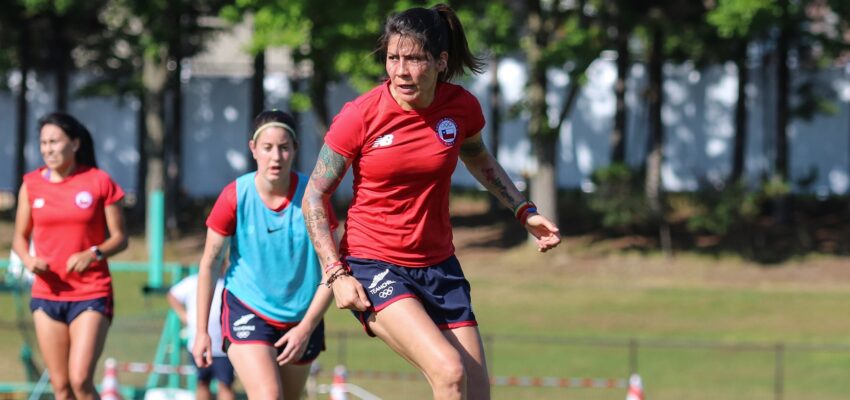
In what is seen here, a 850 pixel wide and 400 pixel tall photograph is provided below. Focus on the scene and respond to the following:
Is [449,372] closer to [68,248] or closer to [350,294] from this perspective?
[350,294]

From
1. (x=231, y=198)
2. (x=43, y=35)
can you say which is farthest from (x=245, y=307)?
(x=43, y=35)

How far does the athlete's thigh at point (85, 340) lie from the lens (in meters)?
7.78

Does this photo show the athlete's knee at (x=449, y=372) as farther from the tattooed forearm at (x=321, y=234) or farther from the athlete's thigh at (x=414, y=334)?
the tattooed forearm at (x=321, y=234)

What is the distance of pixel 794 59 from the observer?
3353 centimetres

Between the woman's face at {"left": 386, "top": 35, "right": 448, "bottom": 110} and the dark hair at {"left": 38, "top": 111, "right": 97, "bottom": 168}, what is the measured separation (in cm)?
316

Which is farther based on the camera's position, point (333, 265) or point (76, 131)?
point (76, 131)

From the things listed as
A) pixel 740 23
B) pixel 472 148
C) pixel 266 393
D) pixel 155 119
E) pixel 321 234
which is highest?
pixel 740 23

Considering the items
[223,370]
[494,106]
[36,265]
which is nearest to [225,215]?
[36,265]

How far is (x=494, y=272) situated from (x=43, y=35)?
14.4 metres

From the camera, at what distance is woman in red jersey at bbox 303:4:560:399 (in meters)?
5.38

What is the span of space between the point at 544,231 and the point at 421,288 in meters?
0.62

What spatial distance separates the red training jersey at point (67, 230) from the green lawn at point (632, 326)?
4.09 metres

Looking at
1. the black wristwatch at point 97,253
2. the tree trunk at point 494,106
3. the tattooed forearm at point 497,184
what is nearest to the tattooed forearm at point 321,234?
the tattooed forearm at point 497,184

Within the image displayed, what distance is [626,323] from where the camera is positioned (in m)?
22.9
